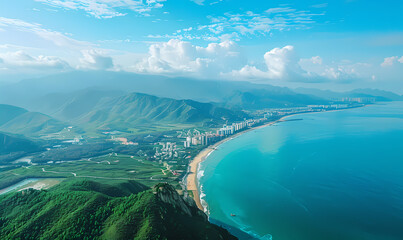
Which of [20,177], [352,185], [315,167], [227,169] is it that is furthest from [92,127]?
[352,185]

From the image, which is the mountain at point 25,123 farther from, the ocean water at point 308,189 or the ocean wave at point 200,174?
the ocean water at point 308,189

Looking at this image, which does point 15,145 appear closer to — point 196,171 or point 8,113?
point 196,171

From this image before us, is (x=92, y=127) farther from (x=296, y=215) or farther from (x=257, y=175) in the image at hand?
(x=296, y=215)

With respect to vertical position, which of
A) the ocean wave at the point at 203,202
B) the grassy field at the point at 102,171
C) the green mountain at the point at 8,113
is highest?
the green mountain at the point at 8,113

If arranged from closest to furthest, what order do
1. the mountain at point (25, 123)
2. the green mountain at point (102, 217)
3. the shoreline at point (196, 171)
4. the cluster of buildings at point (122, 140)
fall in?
the green mountain at point (102, 217) < the shoreline at point (196, 171) < the cluster of buildings at point (122, 140) < the mountain at point (25, 123)

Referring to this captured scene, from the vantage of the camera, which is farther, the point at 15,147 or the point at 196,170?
the point at 15,147

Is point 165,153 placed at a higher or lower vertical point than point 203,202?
higher

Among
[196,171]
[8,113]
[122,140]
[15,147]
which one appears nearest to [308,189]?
[196,171]

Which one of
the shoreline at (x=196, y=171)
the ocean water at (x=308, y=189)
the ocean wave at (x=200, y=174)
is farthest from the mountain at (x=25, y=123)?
the ocean water at (x=308, y=189)
